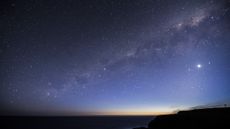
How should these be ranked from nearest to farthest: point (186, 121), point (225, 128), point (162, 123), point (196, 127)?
point (225, 128) < point (196, 127) < point (186, 121) < point (162, 123)

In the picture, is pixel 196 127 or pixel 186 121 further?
pixel 186 121

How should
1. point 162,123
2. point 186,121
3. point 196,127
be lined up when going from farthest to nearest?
1. point 162,123
2. point 186,121
3. point 196,127

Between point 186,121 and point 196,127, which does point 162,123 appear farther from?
point 196,127

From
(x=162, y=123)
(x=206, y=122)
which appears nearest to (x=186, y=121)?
(x=206, y=122)

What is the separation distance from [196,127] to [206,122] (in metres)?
2.57

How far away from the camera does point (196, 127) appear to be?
30438 mm

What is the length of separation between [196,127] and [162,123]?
1425 cm

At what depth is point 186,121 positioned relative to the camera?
36.1m

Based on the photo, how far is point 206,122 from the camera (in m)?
31.6

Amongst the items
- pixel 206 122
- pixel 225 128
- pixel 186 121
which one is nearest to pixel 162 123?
pixel 186 121

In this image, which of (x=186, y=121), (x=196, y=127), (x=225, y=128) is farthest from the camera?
(x=186, y=121)

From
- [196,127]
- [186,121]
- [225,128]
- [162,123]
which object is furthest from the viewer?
[162,123]

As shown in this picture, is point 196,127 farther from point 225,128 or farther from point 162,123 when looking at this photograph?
point 162,123

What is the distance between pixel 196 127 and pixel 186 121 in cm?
577
